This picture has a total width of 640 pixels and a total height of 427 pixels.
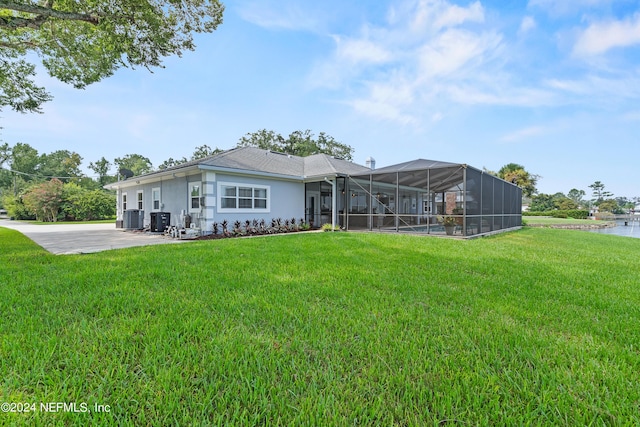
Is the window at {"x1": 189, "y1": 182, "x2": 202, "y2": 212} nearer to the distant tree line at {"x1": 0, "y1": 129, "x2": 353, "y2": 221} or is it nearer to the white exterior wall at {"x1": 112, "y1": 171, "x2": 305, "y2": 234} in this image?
the white exterior wall at {"x1": 112, "y1": 171, "x2": 305, "y2": 234}

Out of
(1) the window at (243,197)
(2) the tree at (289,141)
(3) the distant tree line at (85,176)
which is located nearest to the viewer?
(1) the window at (243,197)

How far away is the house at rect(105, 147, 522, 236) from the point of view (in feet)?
34.9

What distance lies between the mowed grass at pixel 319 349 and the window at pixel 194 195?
713 centimetres

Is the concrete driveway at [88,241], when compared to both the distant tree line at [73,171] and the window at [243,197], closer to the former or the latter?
the window at [243,197]

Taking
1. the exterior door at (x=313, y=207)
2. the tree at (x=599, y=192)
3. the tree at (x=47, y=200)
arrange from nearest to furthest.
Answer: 1. the exterior door at (x=313, y=207)
2. the tree at (x=47, y=200)
3. the tree at (x=599, y=192)

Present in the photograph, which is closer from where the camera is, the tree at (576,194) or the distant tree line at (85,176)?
the distant tree line at (85,176)

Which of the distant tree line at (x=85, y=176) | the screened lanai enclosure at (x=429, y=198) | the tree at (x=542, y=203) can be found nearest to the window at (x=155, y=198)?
the distant tree line at (x=85, y=176)

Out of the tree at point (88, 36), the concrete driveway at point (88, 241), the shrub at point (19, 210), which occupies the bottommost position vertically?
the concrete driveway at point (88, 241)

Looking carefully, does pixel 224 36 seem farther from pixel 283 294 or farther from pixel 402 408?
pixel 402 408

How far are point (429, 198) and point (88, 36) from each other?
14.4 metres

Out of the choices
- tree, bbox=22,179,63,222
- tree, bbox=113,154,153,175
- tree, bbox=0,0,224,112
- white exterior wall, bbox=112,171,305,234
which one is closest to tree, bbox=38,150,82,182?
tree, bbox=113,154,153,175

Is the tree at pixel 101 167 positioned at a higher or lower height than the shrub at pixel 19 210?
higher

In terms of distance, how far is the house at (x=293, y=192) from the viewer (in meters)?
10.6

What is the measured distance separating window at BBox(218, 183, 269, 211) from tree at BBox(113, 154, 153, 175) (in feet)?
159
